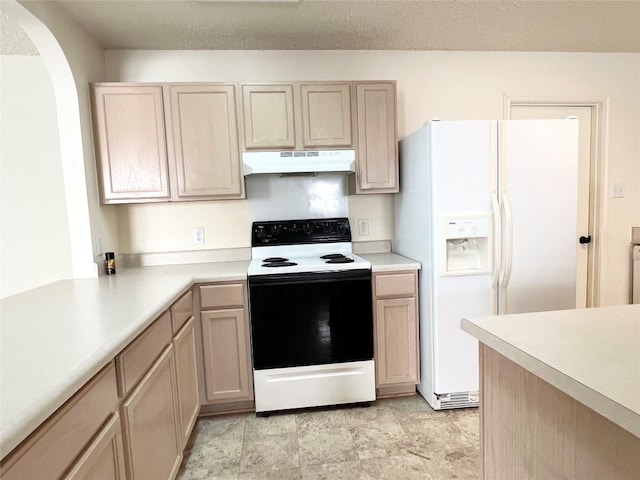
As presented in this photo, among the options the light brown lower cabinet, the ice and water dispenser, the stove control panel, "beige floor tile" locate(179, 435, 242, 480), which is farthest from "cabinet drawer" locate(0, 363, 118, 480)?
the ice and water dispenser

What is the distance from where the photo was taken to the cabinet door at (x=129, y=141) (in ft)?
7.30

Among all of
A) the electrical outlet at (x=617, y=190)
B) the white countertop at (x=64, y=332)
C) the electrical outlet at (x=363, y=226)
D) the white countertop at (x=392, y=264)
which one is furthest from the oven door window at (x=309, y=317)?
the electrical outlet at (x=617, y=190)

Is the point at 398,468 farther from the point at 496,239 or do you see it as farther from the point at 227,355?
the point at 496,239

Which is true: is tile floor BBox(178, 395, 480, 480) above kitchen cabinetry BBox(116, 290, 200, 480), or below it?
below

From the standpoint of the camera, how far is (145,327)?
126 cm

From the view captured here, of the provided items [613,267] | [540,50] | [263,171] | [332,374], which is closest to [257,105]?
[263,171]

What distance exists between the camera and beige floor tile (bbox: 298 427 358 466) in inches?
71.0

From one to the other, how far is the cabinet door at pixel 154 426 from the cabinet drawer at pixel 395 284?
124 centimetres

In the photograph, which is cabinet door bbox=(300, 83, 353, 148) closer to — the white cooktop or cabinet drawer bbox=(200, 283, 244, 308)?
the white cooktop

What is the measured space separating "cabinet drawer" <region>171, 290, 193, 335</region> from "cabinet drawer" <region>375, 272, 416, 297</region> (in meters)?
1.12

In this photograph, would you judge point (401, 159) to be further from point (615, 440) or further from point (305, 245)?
point (615, 440)

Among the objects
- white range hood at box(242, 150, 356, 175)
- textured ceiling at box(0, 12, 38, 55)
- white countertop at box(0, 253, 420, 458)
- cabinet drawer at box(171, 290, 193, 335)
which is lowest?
cabinet drawer at box(171, 290, 193, 335)

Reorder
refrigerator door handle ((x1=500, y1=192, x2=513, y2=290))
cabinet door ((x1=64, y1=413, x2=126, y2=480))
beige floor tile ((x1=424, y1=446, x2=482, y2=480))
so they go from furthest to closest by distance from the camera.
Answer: refrigerator door handle ((x1=500, y1=192, x2=513, y2=290)), beige floor tile ((x1=424, y1=446, x2=482, y2=480)), cabinet door ((x1=64, y1=413, x2=126, y2=480))

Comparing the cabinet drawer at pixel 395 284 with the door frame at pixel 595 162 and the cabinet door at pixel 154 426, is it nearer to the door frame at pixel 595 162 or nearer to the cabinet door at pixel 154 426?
the cabinet door at pixel 154 426
